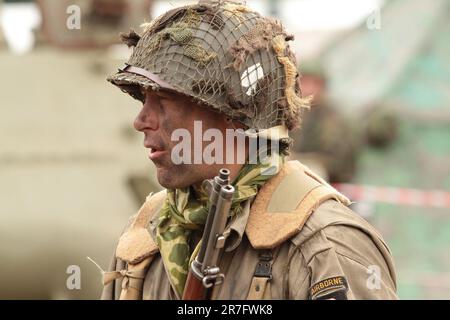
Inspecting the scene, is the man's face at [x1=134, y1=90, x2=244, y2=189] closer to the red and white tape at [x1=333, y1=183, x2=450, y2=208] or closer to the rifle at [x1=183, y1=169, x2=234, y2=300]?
the rifle at [x1=183, y1=169, x2=234, y2=300]

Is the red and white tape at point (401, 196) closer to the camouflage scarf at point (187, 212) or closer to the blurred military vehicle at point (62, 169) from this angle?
the blurred military vehicle at point (62, 169)

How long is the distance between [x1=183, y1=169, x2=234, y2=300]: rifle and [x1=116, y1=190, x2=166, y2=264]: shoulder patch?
414mm

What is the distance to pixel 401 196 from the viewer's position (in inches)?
555

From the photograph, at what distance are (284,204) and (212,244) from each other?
0.35m

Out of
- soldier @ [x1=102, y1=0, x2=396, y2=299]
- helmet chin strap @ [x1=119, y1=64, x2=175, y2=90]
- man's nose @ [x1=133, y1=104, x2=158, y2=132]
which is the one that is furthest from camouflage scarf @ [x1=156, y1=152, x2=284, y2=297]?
helmet chin strap @ [x1=119, y1=64, x2=175, y2=90]

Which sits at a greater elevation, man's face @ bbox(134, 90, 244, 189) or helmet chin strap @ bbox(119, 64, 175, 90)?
helmet chin strap @ bbox(119, 64, 175, 90)

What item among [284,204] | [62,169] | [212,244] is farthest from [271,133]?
[62,169]

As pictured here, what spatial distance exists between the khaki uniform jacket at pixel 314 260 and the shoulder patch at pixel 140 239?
17.8 inches

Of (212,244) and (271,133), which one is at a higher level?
(271,133)

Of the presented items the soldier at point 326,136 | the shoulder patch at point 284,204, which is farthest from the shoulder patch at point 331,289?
the soldier at point 326,136

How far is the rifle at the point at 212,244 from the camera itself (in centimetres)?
386

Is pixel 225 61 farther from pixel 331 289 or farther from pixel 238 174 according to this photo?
pixel 331 289

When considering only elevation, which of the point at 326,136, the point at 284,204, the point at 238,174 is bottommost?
the point at 326,136

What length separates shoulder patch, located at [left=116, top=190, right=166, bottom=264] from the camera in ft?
14.5
